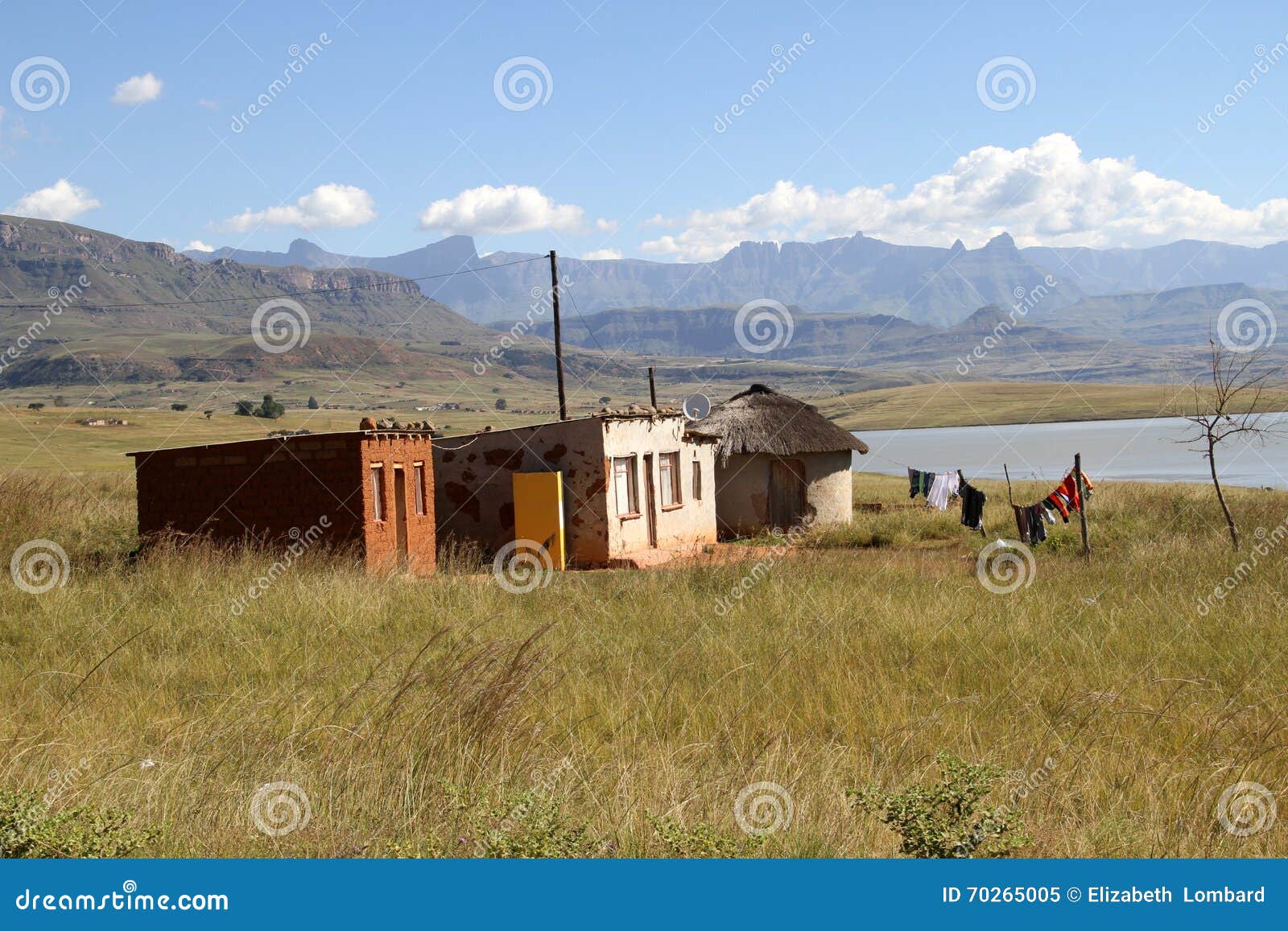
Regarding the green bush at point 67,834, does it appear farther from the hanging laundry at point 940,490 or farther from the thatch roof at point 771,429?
the hanging laundry at point 940,490

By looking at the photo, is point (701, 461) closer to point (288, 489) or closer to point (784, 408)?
point (784, 408)

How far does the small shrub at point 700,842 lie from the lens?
4277 millimetres

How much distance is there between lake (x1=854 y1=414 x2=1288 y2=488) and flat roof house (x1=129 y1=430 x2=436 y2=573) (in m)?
30.2

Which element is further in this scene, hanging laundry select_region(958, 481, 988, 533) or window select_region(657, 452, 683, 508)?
window select_region(657, 452, 683, 508)

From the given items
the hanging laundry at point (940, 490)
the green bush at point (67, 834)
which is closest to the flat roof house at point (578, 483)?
the hanging laundry at point (940, 490)

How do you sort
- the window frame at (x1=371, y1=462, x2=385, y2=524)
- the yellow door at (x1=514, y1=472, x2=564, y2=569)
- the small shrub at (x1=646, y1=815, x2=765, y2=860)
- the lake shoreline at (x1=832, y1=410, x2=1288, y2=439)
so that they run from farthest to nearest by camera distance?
the lake shoreline at (x1=832, y1=410, x2=1288, y2=439) → the yellow door at (x1=514, y1=472, x2=564, y2=569) → the window frame at (x1=371, y1=462, x2=385, y2=524) → the small shrub at (x1=646, y1=815, x2=765, y2=860)

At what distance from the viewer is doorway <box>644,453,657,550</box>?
22.4 m

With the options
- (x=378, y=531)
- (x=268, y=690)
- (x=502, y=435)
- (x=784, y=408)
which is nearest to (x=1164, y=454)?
(x=784, y=408)

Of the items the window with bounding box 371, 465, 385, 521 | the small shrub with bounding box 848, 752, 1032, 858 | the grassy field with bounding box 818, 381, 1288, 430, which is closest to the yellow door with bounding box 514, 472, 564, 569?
the window with bounding box 371, 465, 385, 521

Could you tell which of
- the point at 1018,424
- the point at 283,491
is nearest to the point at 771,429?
the point at 283,491

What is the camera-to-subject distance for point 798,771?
18.2 feet

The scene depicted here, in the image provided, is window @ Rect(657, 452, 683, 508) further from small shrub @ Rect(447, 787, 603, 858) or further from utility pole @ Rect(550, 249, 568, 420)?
small shrub @ Rect(447, 787, 603, 858)

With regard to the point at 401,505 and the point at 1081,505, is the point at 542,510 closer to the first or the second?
the point at 401,505

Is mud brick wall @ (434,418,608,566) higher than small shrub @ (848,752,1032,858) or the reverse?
higher
